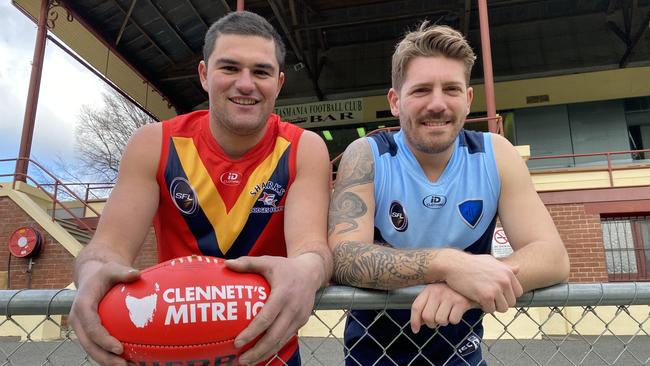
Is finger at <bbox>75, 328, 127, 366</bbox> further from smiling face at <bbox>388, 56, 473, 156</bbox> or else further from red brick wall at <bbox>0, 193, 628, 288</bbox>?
red brick wall at <bbox>0, 193, 628, 288</bbox>

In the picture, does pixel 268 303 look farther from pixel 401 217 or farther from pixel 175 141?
pixel 175 141

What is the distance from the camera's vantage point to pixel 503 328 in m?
6.64

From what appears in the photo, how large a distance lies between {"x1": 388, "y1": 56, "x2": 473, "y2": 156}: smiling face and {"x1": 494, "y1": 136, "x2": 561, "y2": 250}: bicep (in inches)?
11.7

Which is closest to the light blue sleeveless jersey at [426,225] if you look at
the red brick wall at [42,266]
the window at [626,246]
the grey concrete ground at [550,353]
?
the grey concrete ground at [550,353]

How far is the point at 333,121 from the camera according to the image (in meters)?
16.4

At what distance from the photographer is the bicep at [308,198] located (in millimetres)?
1750

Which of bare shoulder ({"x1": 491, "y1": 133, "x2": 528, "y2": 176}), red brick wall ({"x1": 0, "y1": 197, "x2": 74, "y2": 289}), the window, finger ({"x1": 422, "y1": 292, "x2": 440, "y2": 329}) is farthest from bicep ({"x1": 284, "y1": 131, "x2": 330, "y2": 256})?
the window

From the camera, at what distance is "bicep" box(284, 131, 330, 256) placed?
5.74ft

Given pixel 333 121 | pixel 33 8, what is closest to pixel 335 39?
pixel 333 121

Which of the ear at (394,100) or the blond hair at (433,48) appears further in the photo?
the ear at (394,100)

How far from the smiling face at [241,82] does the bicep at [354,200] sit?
422 millimetres

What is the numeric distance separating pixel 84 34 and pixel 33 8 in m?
1.34

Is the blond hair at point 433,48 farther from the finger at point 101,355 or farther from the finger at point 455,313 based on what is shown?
the finger at point 101,355

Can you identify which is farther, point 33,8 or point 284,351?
point 33,8
